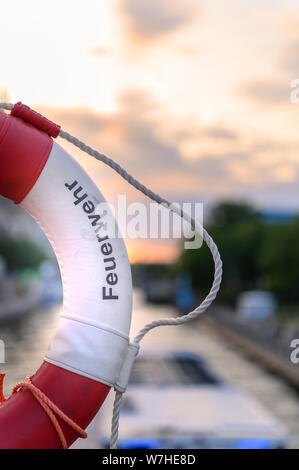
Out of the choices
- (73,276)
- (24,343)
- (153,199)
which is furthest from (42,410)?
(24,343)

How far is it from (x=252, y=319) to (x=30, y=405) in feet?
131

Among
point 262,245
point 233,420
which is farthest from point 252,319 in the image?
point 233,420

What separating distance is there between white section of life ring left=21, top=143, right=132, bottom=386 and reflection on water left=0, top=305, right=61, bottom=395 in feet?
49.4

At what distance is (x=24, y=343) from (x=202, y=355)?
8.98 meters

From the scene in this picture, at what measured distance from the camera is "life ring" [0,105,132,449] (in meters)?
3.24

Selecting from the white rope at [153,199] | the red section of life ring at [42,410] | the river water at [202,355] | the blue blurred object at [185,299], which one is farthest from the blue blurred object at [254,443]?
the blue blurred object at [185,299]

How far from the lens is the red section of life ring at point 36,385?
10.3 feet

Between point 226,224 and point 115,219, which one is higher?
point 226,224

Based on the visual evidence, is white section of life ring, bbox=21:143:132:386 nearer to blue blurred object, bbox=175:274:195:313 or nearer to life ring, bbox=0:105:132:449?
life ring, bbox=0:105:132:449

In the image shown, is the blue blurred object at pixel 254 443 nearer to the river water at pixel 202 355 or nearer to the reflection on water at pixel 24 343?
the river water at pixel 202 355

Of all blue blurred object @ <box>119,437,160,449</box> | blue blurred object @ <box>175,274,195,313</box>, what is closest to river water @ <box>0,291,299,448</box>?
blue blurred object @ <box>119,437,160,449</box>

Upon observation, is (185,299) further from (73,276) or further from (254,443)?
(73,276)
